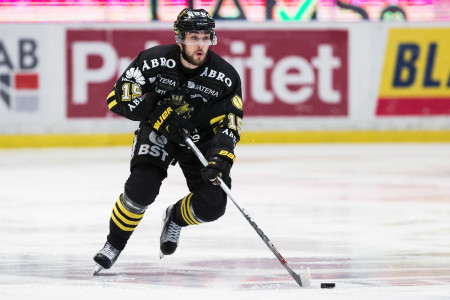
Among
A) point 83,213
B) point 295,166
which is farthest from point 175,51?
point 295,166

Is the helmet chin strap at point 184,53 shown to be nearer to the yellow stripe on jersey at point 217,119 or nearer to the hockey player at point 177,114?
the hockey player at point 177,114

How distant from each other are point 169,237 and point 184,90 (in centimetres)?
66

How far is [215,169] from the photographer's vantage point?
13.8ft

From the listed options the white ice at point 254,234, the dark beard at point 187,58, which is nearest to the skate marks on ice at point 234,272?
the white ice at point 254,234

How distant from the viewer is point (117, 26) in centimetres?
1099

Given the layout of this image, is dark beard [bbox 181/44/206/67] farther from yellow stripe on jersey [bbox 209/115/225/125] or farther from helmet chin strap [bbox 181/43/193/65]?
yellow stripe on jersey [bbox 209/115/225/125]

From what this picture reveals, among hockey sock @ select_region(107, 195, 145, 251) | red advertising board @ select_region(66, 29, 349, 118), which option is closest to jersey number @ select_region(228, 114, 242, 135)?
hockey sock @ select_region(107, 195, 145, 251)

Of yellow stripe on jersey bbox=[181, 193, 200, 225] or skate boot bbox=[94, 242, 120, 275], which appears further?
yellow stripe on jersey bbox=[181, 193, 200, 225]

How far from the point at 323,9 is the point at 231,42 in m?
1.03

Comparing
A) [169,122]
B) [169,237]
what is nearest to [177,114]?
[169,122]

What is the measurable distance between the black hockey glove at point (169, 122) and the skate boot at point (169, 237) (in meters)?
0.49

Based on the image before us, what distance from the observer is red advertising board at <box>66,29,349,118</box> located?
1098cm

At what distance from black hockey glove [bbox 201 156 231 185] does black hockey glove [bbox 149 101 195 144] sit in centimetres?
16

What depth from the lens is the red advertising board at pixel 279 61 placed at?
1098 cm
